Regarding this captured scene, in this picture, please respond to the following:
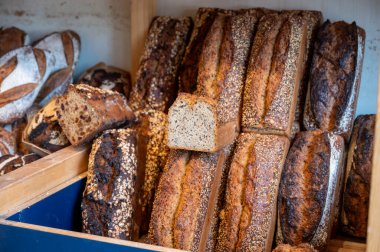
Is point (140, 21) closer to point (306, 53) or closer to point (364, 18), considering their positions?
point (306, 53)

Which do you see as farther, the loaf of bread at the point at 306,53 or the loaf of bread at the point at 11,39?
the loaf of bread at the point at 11,39

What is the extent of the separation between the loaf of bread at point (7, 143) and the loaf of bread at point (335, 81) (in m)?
1.21

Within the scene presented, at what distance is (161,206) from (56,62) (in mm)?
1018

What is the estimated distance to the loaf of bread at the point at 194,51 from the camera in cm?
226

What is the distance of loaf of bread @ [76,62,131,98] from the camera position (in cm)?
262

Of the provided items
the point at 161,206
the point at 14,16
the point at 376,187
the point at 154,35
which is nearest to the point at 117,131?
the point at 161,206

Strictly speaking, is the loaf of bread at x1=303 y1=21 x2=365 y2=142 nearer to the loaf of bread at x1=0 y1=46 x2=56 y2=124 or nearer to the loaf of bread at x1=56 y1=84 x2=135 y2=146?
the loaf of bread at x1=56 y1=84 x2=135 y2=146

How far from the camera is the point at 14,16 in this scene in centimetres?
299

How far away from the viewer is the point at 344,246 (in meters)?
2.02

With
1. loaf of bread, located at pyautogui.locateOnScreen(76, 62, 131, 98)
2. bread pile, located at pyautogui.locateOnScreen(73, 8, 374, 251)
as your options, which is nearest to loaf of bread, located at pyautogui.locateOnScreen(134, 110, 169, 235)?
bread pile, located at pyautogui.locateOnScreen(73, 8, 374, 251)

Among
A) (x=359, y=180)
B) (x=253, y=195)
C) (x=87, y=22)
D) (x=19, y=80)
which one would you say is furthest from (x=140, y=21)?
(x=359, y=180)

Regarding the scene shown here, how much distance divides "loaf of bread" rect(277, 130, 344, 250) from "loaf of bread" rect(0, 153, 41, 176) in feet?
3.09

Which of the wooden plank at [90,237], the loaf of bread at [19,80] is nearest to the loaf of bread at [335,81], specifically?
the wooden plank at [90,237]

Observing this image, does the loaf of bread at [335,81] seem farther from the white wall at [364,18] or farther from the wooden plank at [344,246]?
the wooden plank at [344,246]
